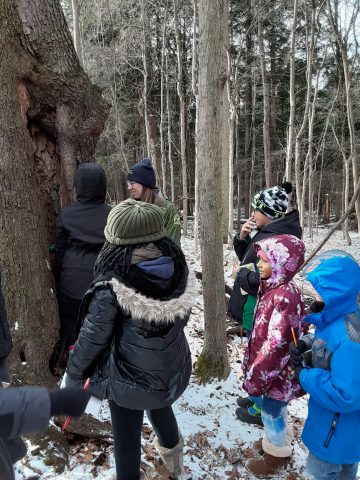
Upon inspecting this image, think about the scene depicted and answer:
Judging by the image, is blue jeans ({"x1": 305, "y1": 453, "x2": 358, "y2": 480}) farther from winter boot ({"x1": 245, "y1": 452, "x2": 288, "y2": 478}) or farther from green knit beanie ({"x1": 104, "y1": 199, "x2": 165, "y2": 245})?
green knit beanie ({"x1": 104, "y1": 199, "x2": 165, "y2": 245})

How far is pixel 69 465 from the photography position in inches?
107

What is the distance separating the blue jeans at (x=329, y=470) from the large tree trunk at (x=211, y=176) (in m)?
1.71

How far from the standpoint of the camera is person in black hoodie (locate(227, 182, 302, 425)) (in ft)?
11.0

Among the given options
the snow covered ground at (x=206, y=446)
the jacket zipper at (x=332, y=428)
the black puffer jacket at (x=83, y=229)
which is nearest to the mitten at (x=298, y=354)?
the jacket zipper at (x=332, y=428)

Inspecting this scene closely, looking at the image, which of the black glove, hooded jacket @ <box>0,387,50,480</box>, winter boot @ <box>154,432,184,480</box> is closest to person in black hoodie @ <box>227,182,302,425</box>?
winter boot @ <box>154,432,184,480</box>

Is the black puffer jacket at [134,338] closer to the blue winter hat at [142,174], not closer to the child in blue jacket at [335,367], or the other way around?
the child in blue jacket at [335,367]

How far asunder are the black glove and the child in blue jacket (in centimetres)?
137

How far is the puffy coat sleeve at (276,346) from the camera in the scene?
2.66 m

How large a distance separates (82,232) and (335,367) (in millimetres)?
2123

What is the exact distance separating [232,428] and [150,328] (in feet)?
6.31

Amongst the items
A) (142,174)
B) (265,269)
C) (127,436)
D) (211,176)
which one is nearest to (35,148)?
(142,174)

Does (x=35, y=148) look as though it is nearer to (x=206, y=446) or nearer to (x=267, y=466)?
Result: (x=206, y=446)

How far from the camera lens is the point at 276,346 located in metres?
2.66

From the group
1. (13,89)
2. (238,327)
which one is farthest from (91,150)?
(238,327)
